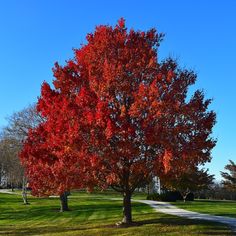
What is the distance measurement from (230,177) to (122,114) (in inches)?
1871

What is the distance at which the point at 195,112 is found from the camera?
2250 cm

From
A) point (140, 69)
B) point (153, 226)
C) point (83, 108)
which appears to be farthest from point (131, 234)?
point (140, 69)

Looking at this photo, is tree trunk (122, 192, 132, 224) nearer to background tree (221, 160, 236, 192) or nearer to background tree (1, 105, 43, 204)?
background tree (1, 105, 43, 204)

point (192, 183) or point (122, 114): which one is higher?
point (192, 183)

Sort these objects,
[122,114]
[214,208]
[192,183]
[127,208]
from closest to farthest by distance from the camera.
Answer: [122,114] < [127,208] < [214,208] < [192,183]

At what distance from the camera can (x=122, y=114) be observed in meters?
21.6

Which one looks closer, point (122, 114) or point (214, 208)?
point (122, 114)

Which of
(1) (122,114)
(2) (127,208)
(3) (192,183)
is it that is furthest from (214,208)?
(1) (122,114)

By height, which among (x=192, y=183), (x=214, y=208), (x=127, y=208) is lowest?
(x=127, y=208)

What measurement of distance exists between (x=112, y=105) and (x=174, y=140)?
11.5 feet

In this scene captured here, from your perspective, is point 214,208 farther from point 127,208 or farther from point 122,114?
point 122,114

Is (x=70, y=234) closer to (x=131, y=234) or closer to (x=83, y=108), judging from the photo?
(x=131, y=234)

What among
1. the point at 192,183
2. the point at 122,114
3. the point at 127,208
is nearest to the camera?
the point at 122,114

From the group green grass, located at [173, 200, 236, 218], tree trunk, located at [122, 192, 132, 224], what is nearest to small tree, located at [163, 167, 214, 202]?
green grass, located at [173, 200, 236, 218]
